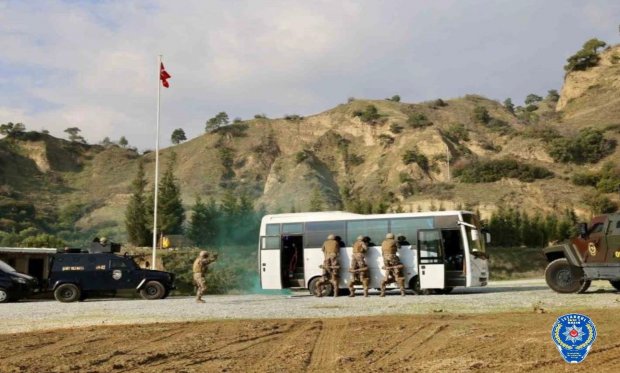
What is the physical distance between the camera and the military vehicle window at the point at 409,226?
21.6 m

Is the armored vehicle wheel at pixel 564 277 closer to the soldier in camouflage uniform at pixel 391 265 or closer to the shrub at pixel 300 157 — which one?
the soldier in camouflage uniform at pixel 391 265

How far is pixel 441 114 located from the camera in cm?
11912

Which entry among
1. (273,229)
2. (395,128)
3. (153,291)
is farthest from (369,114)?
(153,291)

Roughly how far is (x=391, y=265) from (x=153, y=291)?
8468 millimetres

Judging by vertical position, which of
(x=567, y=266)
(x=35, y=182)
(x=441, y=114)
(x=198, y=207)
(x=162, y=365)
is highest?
(x=441, y=114)

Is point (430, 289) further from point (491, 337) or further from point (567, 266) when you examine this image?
point (491, 337)

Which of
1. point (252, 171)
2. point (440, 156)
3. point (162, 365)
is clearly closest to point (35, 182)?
point (252, 171)

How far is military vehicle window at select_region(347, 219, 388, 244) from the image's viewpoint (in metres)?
22.1

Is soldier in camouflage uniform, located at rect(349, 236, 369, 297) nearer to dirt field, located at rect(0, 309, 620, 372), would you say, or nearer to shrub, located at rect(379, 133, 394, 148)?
dirt field, located at rect(0, 309, 620, 372)

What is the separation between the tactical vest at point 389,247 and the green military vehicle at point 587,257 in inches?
178

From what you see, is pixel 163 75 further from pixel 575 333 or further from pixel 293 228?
pixel 575 333

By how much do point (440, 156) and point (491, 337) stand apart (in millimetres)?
82373

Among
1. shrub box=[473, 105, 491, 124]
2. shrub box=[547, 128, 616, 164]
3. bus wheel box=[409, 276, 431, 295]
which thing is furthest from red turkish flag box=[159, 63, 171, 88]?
shrub box=[473, 105, 491, 124]

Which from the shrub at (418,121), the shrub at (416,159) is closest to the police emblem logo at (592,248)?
the shrub at (416,159)
